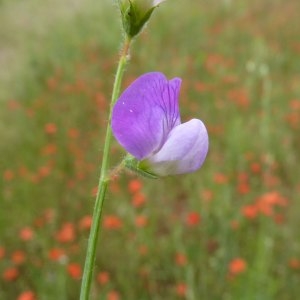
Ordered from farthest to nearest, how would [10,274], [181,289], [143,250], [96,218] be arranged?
[143,250], [10,274], [181,289], [96,218]

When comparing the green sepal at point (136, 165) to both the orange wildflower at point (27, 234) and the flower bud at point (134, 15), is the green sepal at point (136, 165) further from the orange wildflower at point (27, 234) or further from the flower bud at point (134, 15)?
the orange wildflower at point (27, 234)

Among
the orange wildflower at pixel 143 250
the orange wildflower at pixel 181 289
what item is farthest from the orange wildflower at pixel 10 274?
the orange wildflower at pixel 181 289

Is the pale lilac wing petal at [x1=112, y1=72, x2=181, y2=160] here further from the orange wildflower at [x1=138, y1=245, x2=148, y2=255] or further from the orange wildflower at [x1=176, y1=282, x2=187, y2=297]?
the orange wildflower at [x1=138, y1=245, x2=148, y2=255]

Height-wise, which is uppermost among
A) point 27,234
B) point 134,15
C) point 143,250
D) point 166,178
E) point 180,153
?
point 134,15

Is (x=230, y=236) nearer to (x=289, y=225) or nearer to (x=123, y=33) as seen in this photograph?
(x=289, y=225)

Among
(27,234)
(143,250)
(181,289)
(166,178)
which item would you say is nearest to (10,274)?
(27,234)

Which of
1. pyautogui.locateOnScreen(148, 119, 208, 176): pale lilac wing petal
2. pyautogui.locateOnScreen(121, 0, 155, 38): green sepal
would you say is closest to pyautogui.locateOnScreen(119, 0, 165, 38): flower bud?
pyautogui.locateOnScreen(121, 0, 155, 38): green sepal

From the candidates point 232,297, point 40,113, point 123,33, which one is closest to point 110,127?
point 123,33

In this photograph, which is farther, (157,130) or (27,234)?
(27,234)

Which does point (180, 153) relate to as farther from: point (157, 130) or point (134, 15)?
point (134, 15)
